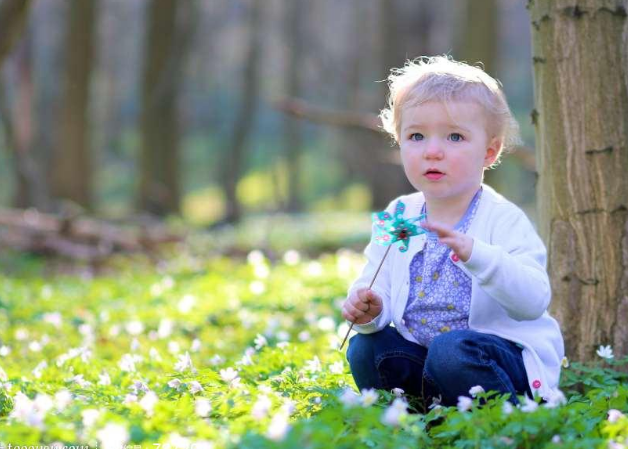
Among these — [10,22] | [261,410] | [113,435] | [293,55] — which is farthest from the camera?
[293,55]

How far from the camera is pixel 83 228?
1254 centimetres

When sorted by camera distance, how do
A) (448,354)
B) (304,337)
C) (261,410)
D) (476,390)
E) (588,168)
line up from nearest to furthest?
(261,410)
(476,390)
(448,354)
(588,168)
(304,337)

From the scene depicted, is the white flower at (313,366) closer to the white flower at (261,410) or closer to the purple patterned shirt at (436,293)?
the purple patterned shirt at (436,293)

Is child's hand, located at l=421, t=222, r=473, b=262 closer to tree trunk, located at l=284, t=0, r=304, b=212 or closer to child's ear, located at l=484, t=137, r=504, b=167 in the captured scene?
child's ear, located at l=484, t=137, r=504, b=167

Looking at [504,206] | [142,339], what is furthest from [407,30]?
[504,206]

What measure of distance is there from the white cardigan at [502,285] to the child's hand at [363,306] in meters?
0.04

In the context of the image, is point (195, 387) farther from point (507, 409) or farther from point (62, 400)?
point (507, 409)

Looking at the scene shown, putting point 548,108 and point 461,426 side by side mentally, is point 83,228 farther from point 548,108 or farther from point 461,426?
point 461,426

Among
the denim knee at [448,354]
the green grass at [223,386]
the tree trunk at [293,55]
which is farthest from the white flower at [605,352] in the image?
the tree trunk at [293,55]

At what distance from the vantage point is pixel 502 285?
321 centimetres

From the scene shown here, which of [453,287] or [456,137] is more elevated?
[456,137]

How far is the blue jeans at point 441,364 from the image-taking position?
331 cm

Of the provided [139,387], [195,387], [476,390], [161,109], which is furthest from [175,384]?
[161,109]

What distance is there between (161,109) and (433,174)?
55.1 feet
